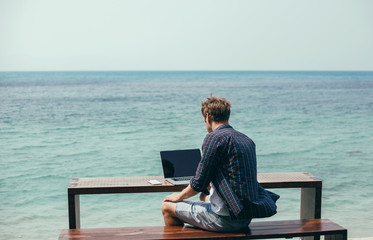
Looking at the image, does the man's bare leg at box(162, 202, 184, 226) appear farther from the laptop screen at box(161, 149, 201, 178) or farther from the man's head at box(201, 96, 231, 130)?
the man's head at box(201, 96, 231, 130)

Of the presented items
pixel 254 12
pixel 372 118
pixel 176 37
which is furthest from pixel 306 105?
pixel 176 37

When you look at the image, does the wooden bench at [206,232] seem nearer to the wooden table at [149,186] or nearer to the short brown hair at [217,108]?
the wooden table at [149,186]

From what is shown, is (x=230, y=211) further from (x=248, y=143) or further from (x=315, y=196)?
(x=315, y=196)

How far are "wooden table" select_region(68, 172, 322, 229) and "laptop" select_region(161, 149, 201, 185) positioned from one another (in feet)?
0.28

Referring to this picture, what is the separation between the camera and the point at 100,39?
6094 centimetres

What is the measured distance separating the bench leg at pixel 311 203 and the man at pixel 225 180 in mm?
775

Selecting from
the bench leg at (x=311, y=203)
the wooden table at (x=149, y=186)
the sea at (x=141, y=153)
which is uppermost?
the wooden table at (x=149, y=186)

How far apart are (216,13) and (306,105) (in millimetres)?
30526

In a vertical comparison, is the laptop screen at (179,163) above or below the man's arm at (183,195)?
above

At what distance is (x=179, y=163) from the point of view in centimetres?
346

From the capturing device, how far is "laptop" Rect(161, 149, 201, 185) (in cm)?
342

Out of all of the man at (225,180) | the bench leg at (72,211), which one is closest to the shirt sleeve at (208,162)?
the man at (225,180)

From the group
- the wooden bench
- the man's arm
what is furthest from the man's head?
the wooden bench

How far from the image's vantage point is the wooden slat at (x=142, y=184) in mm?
3225
